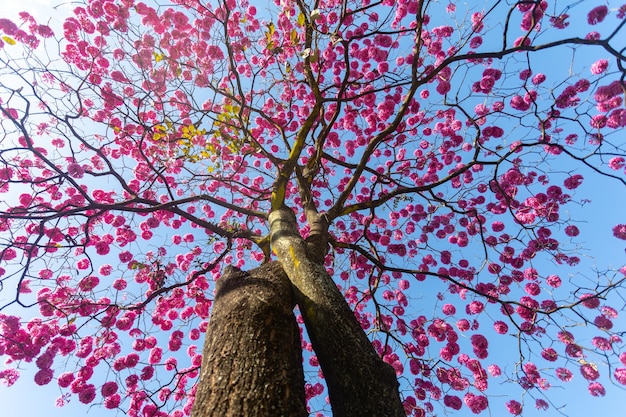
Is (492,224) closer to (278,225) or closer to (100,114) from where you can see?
(278,225)

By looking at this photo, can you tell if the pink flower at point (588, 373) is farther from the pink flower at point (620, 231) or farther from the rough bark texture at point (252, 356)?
the rough bark texture at point (252, 356)

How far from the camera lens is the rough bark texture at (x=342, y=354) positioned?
1.49m

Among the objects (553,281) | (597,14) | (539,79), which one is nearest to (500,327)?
(553,281)

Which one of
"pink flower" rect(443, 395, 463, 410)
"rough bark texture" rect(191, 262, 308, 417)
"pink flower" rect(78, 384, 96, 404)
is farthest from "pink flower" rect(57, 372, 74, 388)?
"pink flower" rect(443, 395, 463, 410)

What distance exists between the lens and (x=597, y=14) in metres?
3.75

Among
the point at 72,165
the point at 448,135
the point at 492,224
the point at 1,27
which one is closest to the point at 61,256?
the point at 72,165

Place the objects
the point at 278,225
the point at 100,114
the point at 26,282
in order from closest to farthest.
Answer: the point at 278,225 < the point at 26,282 < the point at 100,114

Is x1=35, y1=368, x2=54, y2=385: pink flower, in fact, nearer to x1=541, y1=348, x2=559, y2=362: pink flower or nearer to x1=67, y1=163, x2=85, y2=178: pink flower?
x1=67, y1=163, x2=85, y2=178: pink flower

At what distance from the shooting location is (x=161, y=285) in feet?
14.1

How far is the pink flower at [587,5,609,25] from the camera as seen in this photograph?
373cm

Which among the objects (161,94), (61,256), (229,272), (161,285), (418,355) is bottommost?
(418,355)

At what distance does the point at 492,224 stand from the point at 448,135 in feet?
6.39

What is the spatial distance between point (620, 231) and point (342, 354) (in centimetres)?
586

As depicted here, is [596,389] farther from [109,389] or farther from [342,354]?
[109,389]
